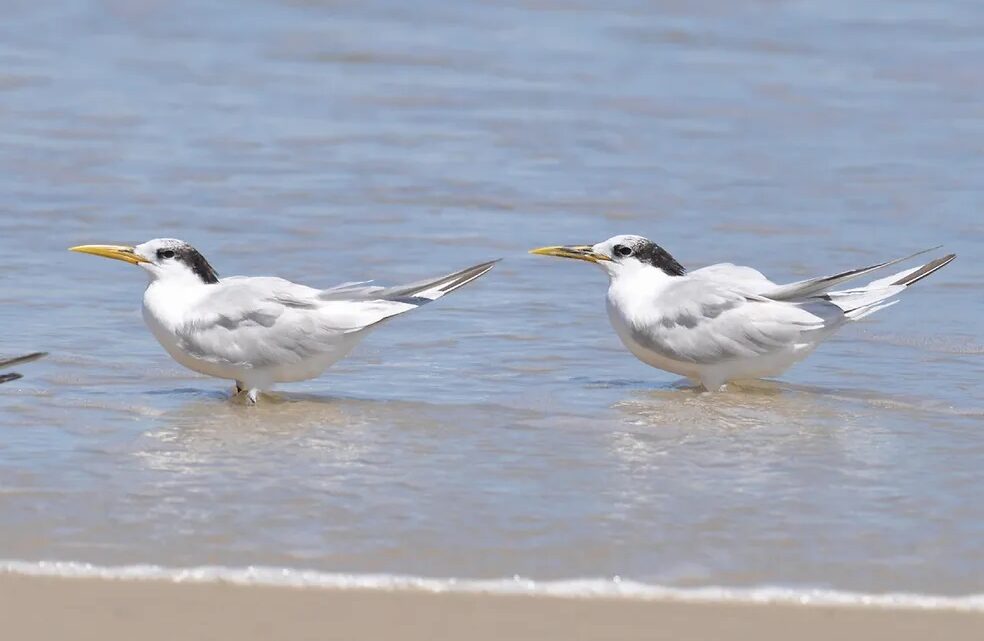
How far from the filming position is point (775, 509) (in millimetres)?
5602

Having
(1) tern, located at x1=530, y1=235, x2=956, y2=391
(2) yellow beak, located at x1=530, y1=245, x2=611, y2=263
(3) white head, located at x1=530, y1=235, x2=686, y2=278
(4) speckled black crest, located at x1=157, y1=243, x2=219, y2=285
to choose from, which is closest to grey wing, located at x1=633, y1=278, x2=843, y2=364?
(1) tern, located at x1=530, y1=235, x2=956, y2=391

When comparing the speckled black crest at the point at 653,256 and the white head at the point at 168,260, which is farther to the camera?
the speckled black crest at the point at 653,256

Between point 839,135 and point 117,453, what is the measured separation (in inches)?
288

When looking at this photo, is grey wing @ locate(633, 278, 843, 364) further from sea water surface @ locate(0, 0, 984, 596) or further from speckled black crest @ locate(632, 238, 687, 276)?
speckled black crest @ locate(632, 238, 687, 276)

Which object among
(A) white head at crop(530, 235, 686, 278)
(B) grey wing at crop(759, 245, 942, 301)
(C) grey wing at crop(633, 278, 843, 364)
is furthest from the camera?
(A) white head at crop(530, 235, 686, 278)

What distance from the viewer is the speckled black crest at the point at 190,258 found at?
734 centimetres

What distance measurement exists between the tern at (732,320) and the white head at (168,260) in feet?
4.41

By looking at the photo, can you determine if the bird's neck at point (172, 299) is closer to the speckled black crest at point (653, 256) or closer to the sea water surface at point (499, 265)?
the sea water surface at point (499, 265)

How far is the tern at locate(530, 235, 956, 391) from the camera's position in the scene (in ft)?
24.1

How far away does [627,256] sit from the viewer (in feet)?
25.5

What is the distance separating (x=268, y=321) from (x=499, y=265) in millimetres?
2493

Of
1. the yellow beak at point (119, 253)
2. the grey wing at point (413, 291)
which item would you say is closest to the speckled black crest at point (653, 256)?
the grey wing at point (413, 291)

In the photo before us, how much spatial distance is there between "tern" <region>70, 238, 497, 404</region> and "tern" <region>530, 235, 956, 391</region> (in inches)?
29.8

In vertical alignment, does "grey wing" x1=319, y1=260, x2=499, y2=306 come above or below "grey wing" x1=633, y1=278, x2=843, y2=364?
above
